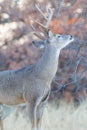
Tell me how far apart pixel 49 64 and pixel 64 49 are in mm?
3435

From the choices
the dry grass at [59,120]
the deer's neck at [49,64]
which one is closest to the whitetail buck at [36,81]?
the deer's neck at [49,64]

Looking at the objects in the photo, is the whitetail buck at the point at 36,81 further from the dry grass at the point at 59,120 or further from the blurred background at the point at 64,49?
the blurred background at the point at 64,49

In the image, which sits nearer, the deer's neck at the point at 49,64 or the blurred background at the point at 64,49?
the deer's neck at the point at 49,64

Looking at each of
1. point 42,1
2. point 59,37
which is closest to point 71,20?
point 42,1

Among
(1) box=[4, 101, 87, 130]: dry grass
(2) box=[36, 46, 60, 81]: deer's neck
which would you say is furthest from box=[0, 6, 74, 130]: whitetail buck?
(1) box=[4, 101, 87, 130]: dry grass

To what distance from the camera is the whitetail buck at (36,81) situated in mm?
8111

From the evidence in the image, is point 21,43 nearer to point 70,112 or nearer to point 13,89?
point 70,112

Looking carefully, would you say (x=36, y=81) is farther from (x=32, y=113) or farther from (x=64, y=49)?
(x=64, y=49)

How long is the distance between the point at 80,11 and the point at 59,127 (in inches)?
154

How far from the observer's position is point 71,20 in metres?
11.5

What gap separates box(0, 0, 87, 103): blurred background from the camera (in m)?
11.4

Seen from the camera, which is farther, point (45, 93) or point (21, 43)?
point (21, 43)

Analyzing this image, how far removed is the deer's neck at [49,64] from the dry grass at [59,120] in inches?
39.3

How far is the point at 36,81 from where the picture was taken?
817cm
